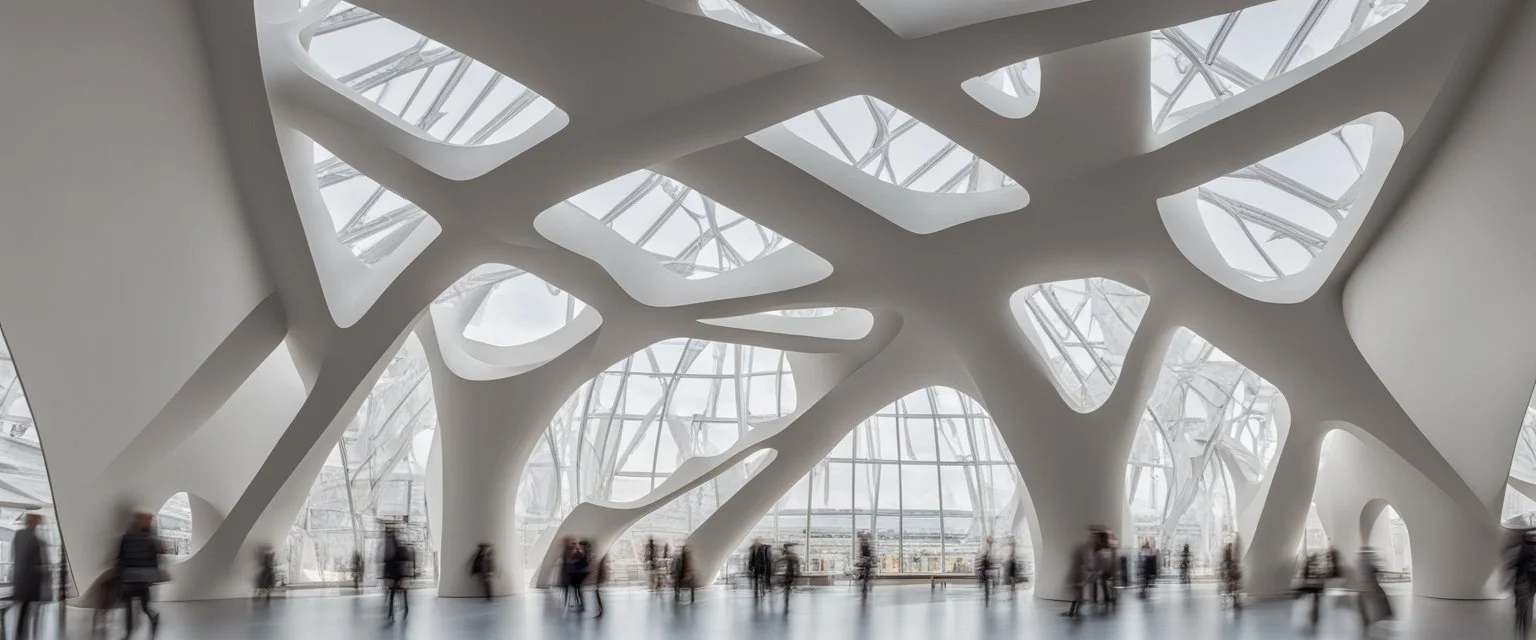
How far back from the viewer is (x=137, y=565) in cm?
1059

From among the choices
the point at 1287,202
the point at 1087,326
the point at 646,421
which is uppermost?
the point at 1287,202

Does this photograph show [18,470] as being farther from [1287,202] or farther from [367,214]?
[1287,202]

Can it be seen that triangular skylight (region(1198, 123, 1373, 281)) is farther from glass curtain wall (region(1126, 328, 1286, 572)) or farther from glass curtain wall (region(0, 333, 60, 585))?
glass curtain wall (region(0, 333, 60, 585))

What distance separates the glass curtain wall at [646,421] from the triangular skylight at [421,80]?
1756 centimetres

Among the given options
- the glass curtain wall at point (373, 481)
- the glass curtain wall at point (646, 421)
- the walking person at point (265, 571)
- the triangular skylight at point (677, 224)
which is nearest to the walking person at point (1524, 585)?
the walking person at point (265, 571)

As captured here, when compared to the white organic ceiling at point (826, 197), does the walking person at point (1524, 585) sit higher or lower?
lower

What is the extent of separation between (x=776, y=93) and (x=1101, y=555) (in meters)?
8.23

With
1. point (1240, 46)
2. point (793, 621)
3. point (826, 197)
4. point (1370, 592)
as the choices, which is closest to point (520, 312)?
point (826, 197)

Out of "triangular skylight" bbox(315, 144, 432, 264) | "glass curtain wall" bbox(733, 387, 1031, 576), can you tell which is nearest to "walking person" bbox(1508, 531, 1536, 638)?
"triangular skylight" bbox(315, 144, 432, 264)

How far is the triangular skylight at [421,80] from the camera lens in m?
19.8

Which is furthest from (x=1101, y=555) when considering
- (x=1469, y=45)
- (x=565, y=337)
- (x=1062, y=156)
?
Answer: (x=565, y=337)

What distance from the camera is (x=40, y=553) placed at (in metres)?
9.64

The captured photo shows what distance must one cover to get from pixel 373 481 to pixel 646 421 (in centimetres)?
1019

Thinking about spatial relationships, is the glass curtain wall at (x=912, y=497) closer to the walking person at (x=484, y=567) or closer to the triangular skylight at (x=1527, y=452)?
the triangular skylight at (x=1527, y=452)
